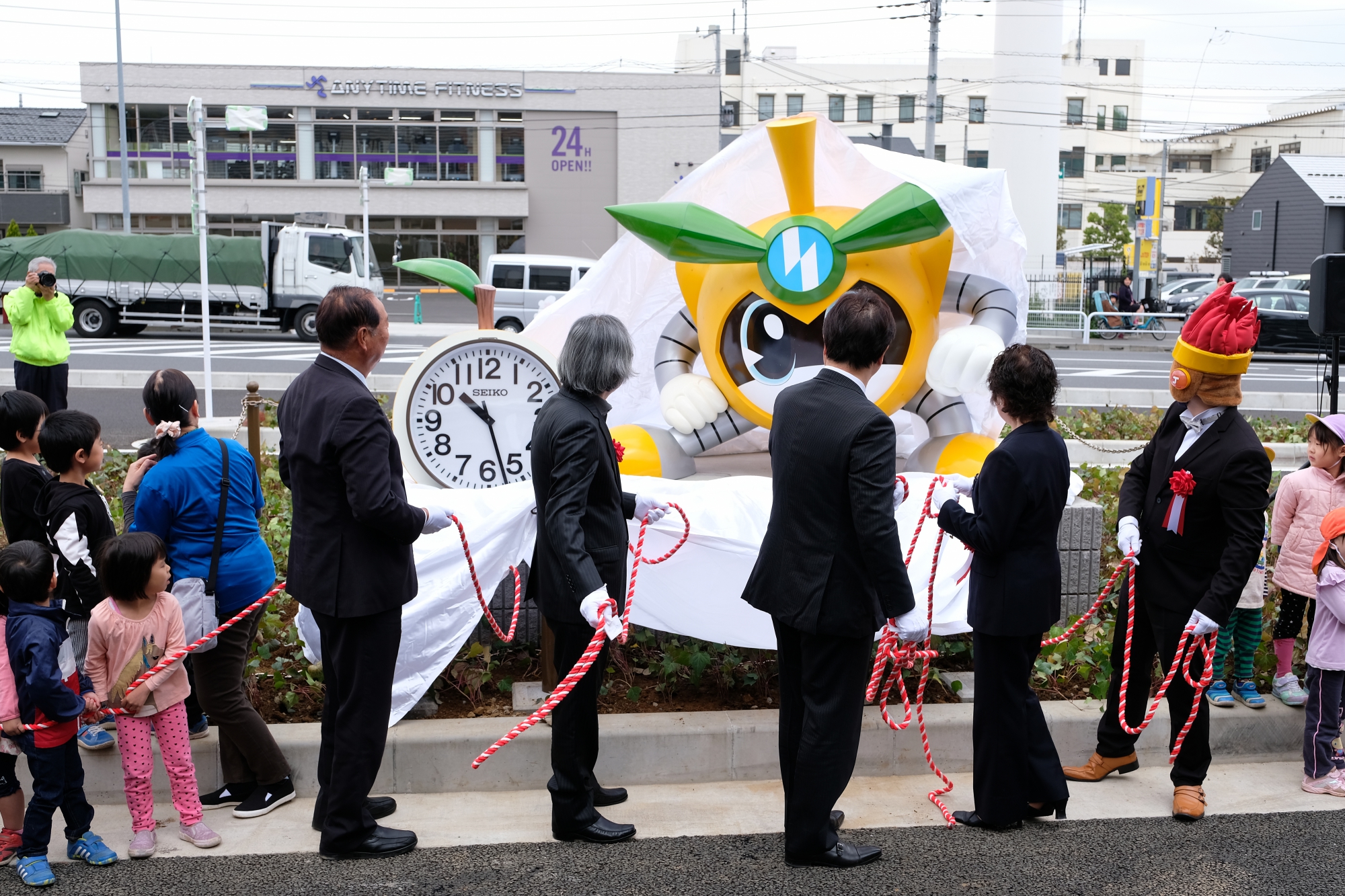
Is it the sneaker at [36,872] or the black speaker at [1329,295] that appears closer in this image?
the sneaker at [36,872]

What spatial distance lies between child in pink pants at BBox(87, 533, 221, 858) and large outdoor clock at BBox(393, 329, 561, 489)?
183 cm

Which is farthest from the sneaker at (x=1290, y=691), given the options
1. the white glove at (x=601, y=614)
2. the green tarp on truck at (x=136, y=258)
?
the green tarp on truck at (x=136, y=258)

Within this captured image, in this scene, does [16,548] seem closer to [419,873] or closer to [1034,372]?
[419,873]

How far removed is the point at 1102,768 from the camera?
4516mm

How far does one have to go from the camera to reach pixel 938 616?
4914 mm

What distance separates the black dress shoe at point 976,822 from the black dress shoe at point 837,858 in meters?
0.47

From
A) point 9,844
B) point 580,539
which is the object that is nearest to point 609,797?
point 580,539

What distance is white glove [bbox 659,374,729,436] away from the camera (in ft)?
19.8

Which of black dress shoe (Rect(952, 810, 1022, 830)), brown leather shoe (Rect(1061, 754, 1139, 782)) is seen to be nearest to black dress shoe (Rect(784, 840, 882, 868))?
black dress shoe (Rect(952, 810, 1022, 830))

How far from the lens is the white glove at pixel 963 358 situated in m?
5.46

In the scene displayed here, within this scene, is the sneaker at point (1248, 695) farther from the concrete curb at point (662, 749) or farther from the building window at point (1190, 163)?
the building window at point (1190, 163)

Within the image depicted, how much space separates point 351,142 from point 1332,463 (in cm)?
4261

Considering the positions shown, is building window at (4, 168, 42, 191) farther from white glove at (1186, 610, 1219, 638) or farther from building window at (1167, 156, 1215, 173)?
building window at (1167, 156, 1215, 173)

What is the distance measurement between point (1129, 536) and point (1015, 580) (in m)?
0.66
